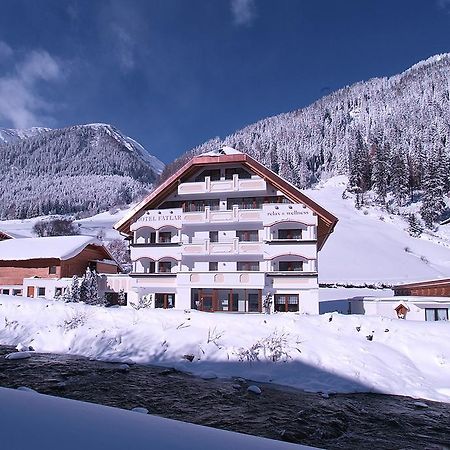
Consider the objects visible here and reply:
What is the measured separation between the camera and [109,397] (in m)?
9.81

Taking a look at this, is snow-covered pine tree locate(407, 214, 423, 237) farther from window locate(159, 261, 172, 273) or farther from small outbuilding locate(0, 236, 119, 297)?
small outbuilding locate(0, 236, 119, 297)

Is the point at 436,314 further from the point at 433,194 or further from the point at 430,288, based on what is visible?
the point at 433,194

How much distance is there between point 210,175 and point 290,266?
9.32 meters

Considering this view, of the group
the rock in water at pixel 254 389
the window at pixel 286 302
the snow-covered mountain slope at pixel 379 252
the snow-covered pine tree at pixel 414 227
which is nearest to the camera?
the rock in water at pixel 254 389

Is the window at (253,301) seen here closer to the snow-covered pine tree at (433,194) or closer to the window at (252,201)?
the window at (252,201)

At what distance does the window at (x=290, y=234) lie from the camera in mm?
27938

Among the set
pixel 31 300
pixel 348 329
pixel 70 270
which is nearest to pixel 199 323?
pixel 348 329

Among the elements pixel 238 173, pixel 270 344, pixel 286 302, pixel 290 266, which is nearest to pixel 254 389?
pixel 270 344

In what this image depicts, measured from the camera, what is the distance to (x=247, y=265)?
94.4 feet

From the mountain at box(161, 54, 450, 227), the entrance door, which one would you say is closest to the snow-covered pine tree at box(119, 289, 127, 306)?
the entrance door

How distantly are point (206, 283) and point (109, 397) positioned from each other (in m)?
17.6

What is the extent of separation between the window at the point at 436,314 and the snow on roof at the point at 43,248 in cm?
3029

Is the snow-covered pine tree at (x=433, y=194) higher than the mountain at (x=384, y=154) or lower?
lower

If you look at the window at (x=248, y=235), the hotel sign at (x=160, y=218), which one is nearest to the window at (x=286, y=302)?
the window at (x=248, y=235)
